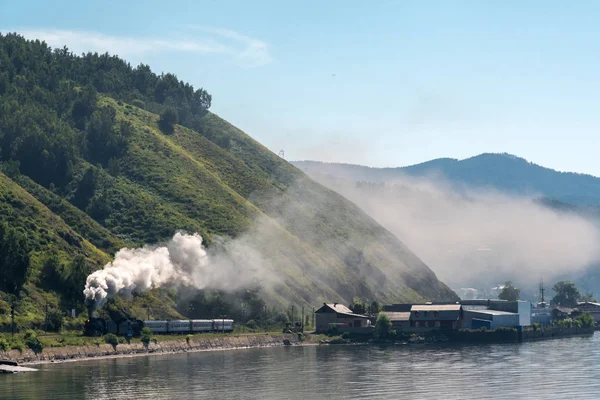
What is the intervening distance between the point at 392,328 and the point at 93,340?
75045 mm

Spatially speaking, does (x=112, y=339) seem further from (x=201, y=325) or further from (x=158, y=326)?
(x=201, y=325)

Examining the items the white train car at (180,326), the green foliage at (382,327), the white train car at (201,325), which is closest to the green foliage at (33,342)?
the white train car at (180,326)

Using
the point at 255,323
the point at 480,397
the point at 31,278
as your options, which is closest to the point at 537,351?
the point at 255,323

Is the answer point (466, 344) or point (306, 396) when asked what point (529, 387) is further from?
point (466, 344)

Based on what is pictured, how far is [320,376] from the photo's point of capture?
11944 centimetres

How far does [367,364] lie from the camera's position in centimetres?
13762

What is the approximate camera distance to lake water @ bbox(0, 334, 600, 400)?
10156 centimetres

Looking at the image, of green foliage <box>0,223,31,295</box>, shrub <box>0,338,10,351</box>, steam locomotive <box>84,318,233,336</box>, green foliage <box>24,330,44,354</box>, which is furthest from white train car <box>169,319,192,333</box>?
shrub <box>0,338,10,351</box>

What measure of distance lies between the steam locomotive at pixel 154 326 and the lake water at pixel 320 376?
8.27 m

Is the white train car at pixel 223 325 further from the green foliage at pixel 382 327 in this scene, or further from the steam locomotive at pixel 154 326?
the green foliage at pixel 382 327

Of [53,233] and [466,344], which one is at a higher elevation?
[53,233]

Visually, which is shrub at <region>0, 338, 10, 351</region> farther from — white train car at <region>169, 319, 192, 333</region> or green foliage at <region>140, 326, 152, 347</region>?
white train car at <region>169, 319, 192, 333</region>

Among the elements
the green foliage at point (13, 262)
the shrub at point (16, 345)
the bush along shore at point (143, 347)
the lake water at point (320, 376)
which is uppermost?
the green foliage at point (13, 262)

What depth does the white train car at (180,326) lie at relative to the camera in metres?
166
